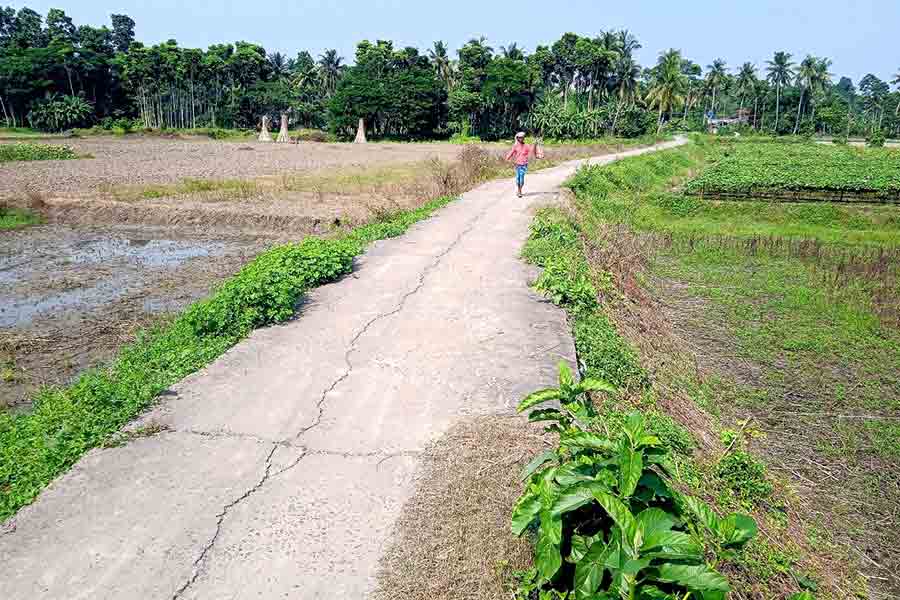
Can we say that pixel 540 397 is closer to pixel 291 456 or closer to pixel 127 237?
pixel 291 456

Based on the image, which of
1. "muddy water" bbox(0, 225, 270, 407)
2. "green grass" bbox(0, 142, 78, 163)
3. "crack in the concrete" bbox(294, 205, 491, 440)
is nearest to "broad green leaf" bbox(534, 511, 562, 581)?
"crack in the concrete" bbox(294, 205, 491, 440)

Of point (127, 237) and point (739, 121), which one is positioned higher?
point (739, 121)

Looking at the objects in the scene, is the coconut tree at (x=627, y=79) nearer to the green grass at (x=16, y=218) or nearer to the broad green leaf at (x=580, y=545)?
the green grass at (x=16, y=218)

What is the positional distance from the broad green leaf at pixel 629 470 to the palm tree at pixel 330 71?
8225 centimetres

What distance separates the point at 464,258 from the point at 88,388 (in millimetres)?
5827

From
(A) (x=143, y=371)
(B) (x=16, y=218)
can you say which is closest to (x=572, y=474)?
(A) (x=143, y=371)

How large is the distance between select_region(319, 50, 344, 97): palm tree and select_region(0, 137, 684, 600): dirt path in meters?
76.9

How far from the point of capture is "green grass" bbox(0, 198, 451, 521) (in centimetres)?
455

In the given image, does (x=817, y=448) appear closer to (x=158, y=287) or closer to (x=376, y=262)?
(x=376, y=262)

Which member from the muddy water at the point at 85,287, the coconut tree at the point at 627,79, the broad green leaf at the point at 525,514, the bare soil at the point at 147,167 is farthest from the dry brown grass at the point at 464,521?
the coconut tree at the point at 627,79

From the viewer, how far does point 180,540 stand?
3.79m

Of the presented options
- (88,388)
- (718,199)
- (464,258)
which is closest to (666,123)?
(718,199)

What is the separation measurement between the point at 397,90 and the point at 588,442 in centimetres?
6350

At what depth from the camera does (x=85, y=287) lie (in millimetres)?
11438
